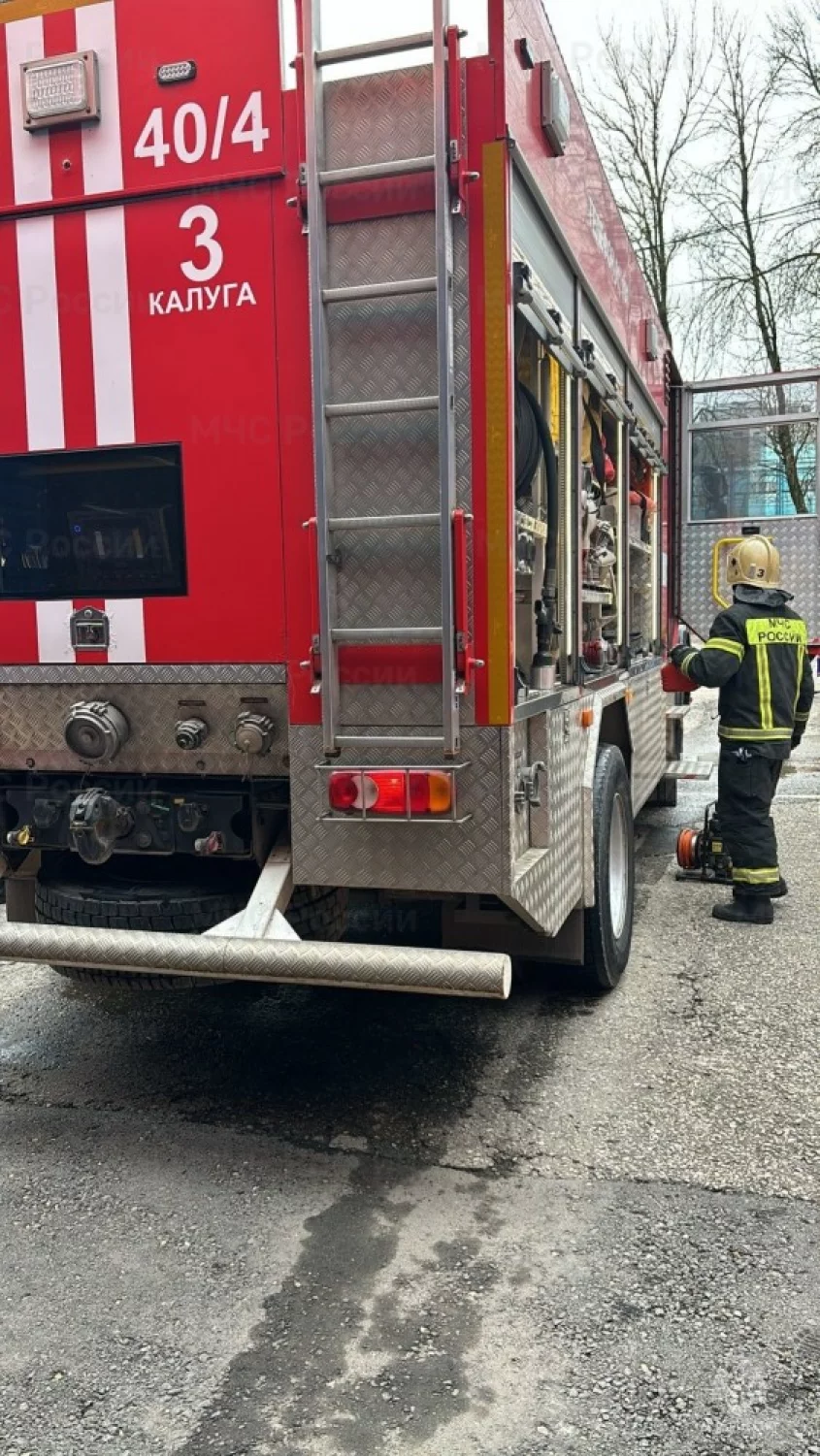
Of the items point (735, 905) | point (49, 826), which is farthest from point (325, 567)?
point (735, 905)

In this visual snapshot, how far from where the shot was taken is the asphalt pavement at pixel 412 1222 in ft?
7.24

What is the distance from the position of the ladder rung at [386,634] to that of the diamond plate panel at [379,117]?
3.83ft

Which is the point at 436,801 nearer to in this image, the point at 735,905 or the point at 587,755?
the point at 587,755

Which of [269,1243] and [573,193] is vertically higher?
[573,193]

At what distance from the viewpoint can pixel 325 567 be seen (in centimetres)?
297

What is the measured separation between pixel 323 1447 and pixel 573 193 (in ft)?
12.5

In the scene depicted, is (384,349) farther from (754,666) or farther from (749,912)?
(749,912)

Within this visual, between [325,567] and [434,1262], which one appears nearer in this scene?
[434,1262]

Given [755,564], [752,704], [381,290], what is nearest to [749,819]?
[752,704]

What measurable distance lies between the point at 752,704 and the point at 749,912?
106 centimetres

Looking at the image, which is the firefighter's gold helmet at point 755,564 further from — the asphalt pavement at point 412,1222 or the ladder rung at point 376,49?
the ladder rung at point 376,49

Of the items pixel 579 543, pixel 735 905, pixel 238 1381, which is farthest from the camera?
pixel 735 905

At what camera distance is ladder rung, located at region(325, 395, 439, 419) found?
2855 mm

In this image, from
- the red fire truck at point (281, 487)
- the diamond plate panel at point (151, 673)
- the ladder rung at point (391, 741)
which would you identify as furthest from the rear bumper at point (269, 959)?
the diamond plate panel at point (151, 673)
